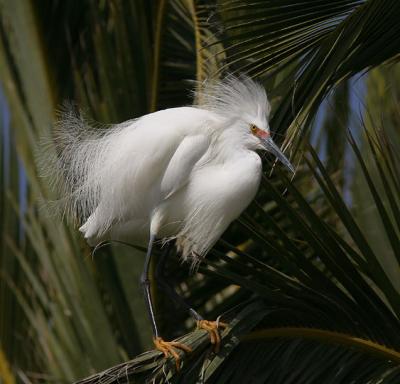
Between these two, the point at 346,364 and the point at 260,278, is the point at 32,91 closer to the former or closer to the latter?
the point at 260,278

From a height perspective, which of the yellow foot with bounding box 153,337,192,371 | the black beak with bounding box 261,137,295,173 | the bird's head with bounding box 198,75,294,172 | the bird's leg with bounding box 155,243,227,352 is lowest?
the bird's leg with bounding box 155,243,227,352

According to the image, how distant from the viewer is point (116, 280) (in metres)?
3.57

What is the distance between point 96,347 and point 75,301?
0.69ft

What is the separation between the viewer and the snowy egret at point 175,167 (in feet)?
8.92

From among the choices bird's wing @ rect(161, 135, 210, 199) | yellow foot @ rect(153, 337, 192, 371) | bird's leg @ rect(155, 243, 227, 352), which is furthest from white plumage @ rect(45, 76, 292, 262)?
yellow foot @ rect(153, 337, 192, 371)

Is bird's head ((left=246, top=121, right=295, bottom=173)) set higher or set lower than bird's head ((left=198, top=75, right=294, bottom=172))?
lower

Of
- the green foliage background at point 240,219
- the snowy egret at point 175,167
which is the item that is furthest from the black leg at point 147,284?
the green foliage background at point 240,219

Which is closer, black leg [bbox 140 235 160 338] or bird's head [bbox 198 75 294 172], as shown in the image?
black leg [bbox 140 235 160 338]

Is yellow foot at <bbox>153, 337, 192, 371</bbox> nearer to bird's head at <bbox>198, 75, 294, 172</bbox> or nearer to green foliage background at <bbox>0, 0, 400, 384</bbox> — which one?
green foliage background at <bbox>0, 0, 400, 384</bbox>

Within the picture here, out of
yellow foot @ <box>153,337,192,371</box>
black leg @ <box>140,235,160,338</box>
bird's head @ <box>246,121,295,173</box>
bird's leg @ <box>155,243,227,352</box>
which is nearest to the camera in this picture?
yellow foot @ <box>153,337,192,371</box>

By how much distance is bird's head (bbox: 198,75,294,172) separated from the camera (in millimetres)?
2850

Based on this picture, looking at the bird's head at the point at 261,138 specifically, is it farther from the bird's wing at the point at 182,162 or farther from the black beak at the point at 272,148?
the bird's wing at the point at 182,162

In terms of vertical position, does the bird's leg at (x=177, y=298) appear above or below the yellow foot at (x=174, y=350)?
below

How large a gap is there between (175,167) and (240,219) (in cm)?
26
